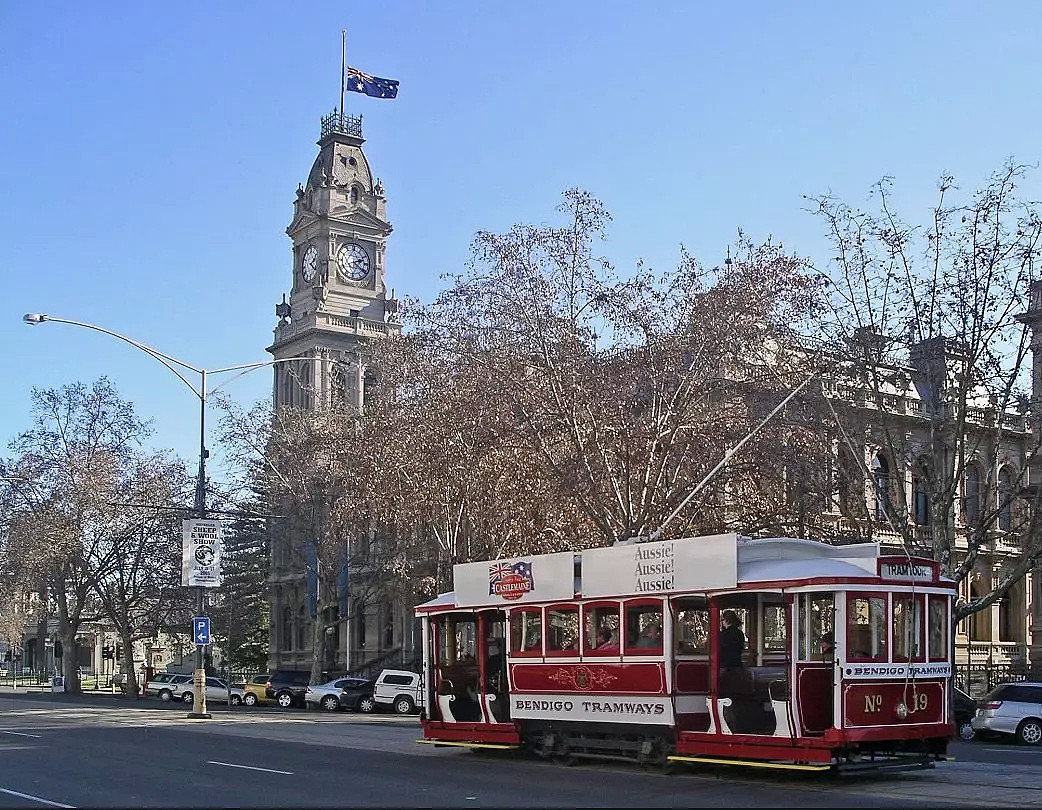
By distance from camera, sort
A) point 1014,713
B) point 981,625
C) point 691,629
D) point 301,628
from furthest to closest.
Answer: point 301,628
point 981,625
point 1014,713
point 691,629

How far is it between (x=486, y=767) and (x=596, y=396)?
49.1ft

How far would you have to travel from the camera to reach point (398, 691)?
50.1 metres

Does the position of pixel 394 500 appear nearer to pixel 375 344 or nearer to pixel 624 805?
pixel 375 344

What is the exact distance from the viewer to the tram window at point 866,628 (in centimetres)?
1756

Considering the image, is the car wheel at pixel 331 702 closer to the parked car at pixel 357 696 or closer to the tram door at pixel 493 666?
the parked car at pixel 357 696

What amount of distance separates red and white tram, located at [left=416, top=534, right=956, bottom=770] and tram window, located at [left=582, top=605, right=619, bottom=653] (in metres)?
0.03

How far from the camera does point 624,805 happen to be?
15617mm

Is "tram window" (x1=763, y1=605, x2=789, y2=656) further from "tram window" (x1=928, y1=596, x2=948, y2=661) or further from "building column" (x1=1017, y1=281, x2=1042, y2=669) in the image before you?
"building column" (x1=1017, y1=281, x2=1042, y2=669)

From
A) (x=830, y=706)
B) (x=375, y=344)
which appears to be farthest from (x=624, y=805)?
(x=375, y=344)

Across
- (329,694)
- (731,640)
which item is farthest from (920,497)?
(731,640)

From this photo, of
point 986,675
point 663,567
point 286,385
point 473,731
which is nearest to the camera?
point 663,567

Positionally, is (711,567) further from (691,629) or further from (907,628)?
(907,628)

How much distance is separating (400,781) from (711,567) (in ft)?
16.8

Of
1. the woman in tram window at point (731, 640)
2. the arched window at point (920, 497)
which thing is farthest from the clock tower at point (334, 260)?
the woman in tram window at point (731, 640)
